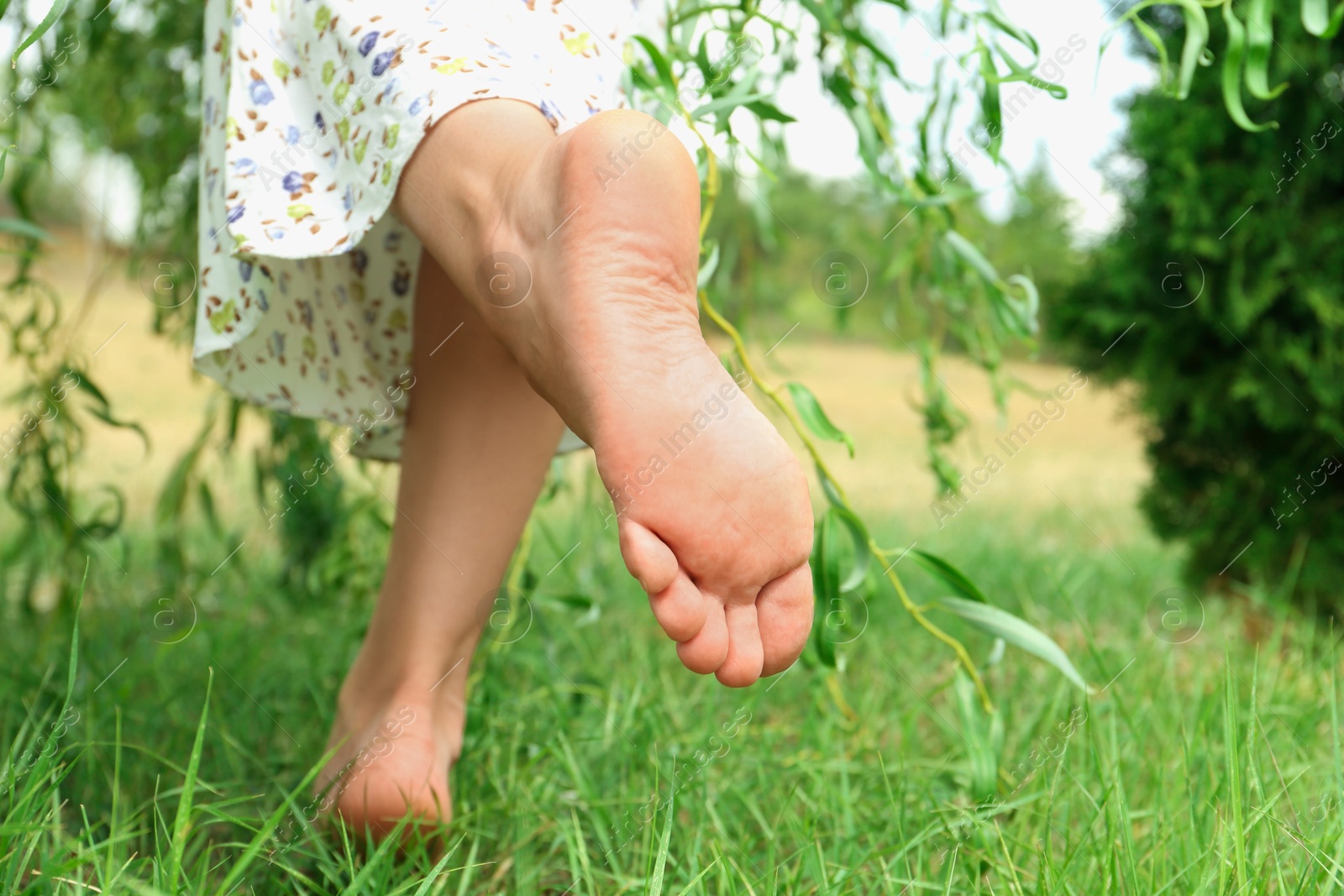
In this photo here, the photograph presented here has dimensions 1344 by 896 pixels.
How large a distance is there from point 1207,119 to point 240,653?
168 cm

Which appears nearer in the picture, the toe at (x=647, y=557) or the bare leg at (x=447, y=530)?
the toe at (x=647, y=557)

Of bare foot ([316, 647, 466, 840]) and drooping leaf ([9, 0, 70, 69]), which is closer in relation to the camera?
drooping leaf ([9, 0, 70, 69])

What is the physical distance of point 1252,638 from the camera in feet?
5.84

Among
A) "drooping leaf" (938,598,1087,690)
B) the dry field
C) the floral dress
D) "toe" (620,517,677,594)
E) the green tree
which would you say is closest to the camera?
"toe" (620,517,677,594)

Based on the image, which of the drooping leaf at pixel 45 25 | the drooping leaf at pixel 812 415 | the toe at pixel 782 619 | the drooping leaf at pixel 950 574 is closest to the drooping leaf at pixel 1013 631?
the drooping leaf at pixel 950 574

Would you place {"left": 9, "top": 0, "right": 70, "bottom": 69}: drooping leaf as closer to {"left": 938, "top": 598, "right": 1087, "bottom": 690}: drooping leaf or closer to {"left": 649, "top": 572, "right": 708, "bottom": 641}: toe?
{"left": 649, "top": 572, "right": 708, "bottom": 641}: toe

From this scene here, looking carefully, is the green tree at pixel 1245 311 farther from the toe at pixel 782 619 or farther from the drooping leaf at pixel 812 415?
the toe at pixel 782 619

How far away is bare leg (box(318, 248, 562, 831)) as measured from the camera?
82 cm

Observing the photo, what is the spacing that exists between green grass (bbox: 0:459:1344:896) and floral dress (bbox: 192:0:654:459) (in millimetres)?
326

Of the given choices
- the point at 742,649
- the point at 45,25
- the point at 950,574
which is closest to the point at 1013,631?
the point at 950,574

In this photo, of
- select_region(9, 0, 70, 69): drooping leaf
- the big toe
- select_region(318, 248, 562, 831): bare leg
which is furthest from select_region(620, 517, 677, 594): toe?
select_region(9, 0, 70, 69): drooping leaf

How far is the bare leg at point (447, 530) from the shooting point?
2.70ft

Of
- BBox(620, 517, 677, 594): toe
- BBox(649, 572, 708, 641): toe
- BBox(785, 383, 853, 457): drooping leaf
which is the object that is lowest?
BBox(785, 383, 853, 457): drooping leaf

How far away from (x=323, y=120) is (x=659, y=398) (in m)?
0.38
